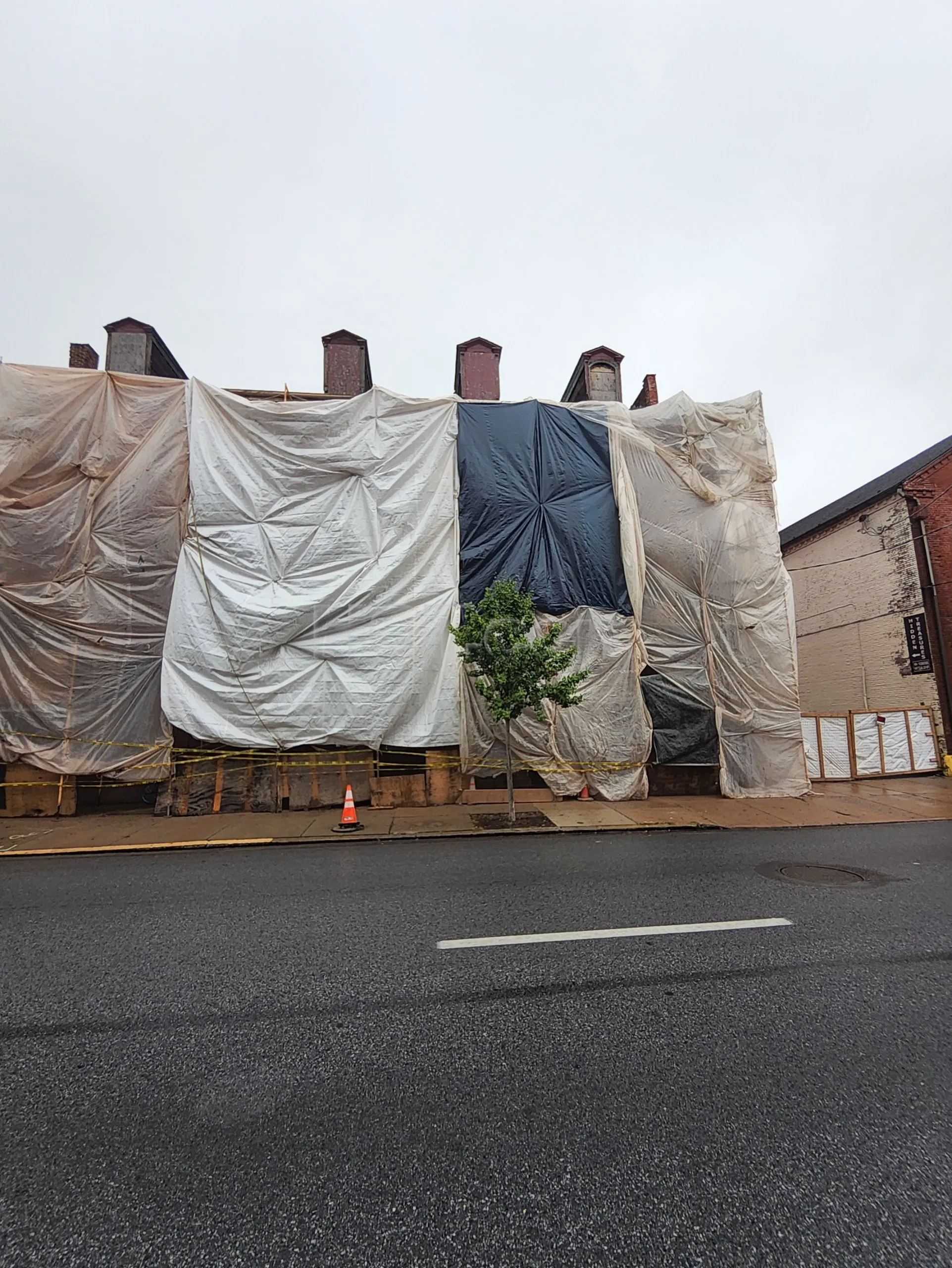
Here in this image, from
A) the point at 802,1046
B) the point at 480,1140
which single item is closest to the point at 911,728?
the point at 802,1046

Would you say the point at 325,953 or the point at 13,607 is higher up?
the point at 13,607

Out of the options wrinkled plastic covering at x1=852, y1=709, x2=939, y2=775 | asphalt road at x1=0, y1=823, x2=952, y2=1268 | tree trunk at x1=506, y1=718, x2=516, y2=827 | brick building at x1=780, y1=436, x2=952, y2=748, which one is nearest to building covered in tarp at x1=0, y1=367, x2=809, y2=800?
tree trunk at x1=506, y1=718, x2=516, y2=827

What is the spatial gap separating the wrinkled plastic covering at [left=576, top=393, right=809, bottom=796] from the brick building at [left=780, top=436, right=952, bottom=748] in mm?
6790

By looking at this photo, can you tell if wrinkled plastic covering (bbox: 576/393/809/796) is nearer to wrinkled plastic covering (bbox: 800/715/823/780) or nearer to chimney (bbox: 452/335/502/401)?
wrinkled plastic covering (bbox: 800/715/823/780)

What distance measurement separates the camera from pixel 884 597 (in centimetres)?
1973

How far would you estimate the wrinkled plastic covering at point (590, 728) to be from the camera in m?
12.0

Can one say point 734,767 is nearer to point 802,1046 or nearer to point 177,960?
point 802,1046

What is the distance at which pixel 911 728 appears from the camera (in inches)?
653

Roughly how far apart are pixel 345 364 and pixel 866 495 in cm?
2016

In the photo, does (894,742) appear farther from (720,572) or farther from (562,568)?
(562,568)

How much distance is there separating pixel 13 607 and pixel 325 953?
10723 millimetres

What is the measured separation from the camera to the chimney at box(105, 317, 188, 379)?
1519 centimetres

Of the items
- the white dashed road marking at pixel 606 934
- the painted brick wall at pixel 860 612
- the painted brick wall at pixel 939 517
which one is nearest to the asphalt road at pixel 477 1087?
the white dashed road marking at pixel 606 934

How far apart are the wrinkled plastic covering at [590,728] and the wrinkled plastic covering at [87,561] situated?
6.33m
